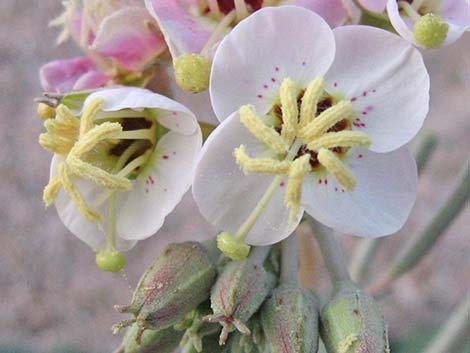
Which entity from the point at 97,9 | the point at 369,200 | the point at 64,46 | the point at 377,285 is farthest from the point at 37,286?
the point at 369,200

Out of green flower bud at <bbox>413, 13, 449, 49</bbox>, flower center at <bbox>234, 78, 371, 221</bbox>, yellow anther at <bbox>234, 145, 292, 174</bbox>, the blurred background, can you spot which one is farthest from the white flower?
the blurred background

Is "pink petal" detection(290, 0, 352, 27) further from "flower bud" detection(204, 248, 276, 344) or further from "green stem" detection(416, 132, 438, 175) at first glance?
"green stem" detection(416, 132, 438, 175)

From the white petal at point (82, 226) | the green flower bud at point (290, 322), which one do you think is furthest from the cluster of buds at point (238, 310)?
the white petal at point (82, 226)

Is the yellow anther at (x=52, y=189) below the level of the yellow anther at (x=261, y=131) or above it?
below

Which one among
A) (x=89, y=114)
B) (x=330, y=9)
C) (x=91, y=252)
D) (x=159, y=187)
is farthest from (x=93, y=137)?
(x=91, y=252)

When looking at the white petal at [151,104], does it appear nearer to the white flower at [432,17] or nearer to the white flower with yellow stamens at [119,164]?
the white flower with yellow stamens at [119,164]

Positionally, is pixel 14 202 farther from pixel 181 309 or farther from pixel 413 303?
pixel 181 309
